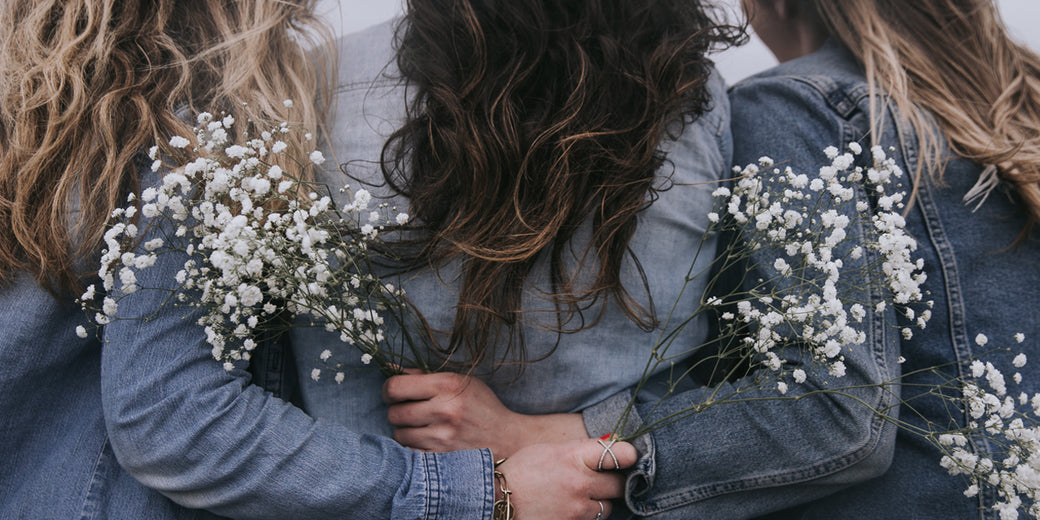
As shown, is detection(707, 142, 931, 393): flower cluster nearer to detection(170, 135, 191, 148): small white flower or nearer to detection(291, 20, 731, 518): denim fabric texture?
detection(291, 20, 731, 518): denim fabric texture

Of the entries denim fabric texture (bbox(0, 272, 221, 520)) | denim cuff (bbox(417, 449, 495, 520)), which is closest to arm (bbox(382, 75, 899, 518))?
denim cuff (bbox(417, 449, 495, 520))

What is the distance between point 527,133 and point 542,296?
1.15 feet

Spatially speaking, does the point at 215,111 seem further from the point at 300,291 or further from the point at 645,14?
the point at 645,14

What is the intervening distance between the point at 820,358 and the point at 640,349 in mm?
412

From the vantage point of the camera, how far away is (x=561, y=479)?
4.83 feet

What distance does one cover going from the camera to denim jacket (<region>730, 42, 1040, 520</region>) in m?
1.61

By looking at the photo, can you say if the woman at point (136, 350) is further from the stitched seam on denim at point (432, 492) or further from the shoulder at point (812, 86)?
the shoulder at point (812, 86)

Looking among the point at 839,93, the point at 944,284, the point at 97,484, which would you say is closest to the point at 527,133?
the point at 839,93

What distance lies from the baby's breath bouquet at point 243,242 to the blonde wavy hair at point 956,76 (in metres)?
1.21

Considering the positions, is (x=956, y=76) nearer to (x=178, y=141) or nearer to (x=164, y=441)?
(x=178, y=141)

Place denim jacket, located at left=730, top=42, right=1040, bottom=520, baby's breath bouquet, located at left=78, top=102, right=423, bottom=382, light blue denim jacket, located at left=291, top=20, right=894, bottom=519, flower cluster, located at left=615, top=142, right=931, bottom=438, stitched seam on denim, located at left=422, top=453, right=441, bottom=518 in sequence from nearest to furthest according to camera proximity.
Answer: baby's breath bouquet, located at left=78, top=102, right=423, bottom=382
flower cluster, located at left=615, top=142, right=931, bottom=438
stitched seam on denim, located at left=422, top=453, right=441, bottom=518
light blue denim jacket, located at left=291, top=20, right=894, bottom=519
denim jacket, located at left=730, top=42, right=1040, bottom=520

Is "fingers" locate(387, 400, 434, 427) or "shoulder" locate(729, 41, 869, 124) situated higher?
"shoulder" locate(729, 41, 869, 124)

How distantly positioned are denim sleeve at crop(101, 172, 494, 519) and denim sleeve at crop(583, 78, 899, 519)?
40cm

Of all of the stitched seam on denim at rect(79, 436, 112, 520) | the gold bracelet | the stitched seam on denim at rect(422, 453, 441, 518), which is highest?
the stitched seam on denim at rect(422, 453, 441, 518)
